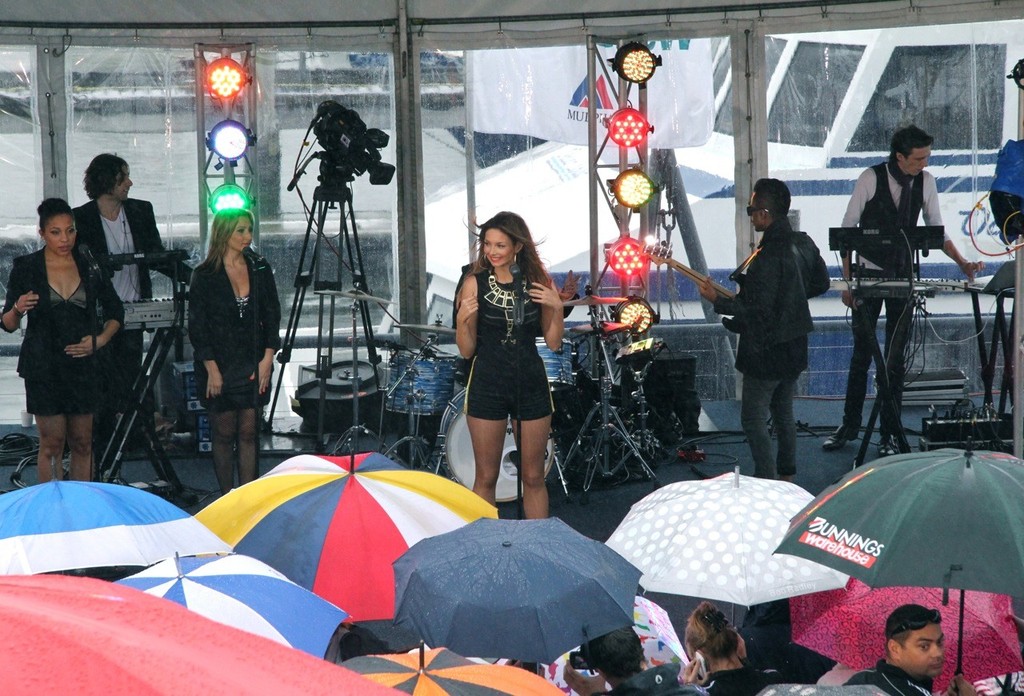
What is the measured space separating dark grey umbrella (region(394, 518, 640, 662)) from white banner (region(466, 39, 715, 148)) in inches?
239

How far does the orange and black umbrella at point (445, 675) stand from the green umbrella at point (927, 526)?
0.71 metres

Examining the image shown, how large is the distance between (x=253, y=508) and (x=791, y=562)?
4.91ft

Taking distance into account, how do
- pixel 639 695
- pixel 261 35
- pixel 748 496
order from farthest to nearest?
pixel 261 35, pixel 748 496, pixel 639 695

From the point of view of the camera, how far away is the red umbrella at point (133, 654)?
90 cm

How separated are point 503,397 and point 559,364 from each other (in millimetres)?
1886

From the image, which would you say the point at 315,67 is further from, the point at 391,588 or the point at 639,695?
the point at 639,695

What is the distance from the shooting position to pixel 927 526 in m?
2.76

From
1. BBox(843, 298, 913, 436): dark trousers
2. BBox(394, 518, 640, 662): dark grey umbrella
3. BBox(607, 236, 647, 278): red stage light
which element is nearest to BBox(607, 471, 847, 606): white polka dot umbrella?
BBox(394, 518, 640, 662): dark grey umbrella

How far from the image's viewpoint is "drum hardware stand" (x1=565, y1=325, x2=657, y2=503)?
692cm

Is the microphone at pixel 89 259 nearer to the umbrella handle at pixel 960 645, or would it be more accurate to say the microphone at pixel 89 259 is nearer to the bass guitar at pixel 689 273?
the bass guitar at pixel 689 273

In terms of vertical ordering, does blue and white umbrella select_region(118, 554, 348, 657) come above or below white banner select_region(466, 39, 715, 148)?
below

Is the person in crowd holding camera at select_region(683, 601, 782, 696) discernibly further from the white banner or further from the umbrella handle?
the white banner

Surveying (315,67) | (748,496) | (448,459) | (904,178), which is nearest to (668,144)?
(904,178)

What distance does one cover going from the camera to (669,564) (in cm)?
332
